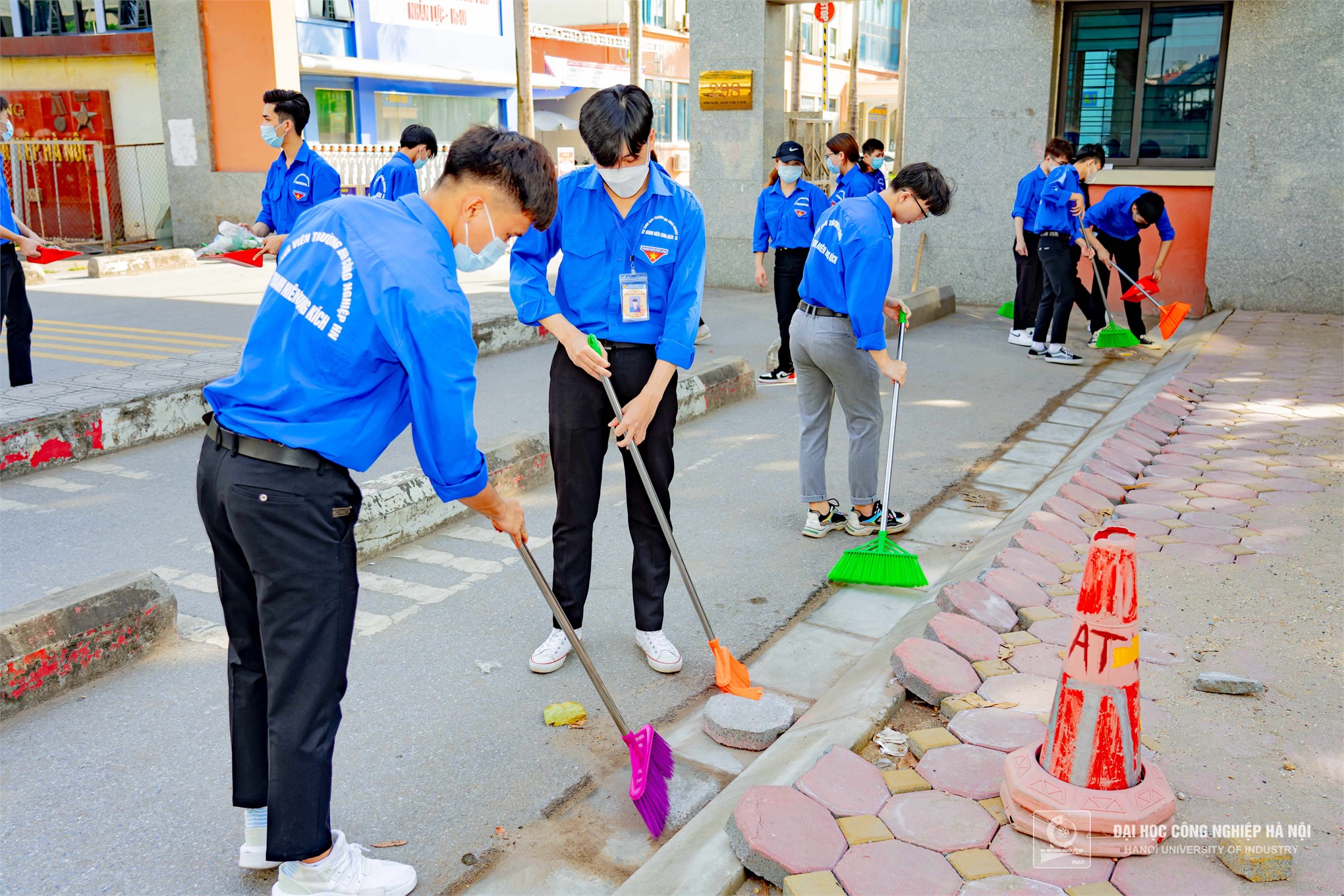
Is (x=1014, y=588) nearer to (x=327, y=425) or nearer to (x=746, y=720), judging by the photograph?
(x=746, y=720)

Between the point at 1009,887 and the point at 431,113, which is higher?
the point at 431,113

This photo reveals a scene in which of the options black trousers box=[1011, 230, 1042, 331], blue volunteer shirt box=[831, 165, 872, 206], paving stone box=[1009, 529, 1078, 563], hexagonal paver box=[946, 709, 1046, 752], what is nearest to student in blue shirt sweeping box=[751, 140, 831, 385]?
blue volunteer shirt box=[831, 165, 872, 206]

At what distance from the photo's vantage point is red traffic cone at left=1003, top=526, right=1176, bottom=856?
8.00ft

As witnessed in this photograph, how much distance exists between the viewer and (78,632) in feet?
11.4

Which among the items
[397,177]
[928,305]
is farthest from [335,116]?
[397,177]

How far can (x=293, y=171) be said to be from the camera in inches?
273

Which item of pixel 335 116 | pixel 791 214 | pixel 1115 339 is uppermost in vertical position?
pixel 335 116

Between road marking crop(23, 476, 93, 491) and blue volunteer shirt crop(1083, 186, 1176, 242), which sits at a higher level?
blue volunteer shirt crop(1083, 186, 1176, 242)

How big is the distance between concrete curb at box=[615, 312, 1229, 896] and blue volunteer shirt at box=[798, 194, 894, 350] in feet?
3.66

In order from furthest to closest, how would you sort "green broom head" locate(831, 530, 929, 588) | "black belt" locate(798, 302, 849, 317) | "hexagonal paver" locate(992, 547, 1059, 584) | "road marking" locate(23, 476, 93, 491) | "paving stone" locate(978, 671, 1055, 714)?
"road marking" locate(23, 476, 93, 491), "black belt" locate(798, 302, 849, 317), "green broom head" locate(831, 530, 929, 588), "hexagonal paver" locate(992, 547, 1059, 584), "paving stone" locate(978, 671, 1055, 714)

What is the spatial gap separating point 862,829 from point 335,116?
75.3 ft

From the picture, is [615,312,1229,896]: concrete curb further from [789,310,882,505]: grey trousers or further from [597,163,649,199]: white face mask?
[597,163,649,199]: white face mask

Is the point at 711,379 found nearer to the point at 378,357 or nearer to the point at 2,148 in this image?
the point at 378,357

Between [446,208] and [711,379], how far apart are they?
16.7 ft
